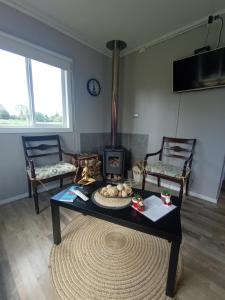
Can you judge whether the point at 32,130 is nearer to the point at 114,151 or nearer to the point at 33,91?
the point at 33,91

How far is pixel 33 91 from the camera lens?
213 centimetres

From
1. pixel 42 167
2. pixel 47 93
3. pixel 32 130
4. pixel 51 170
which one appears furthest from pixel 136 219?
pixel 47 93

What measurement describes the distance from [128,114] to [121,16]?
151 cm

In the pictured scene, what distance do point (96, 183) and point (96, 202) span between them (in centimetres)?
36

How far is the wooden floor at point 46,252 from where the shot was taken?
3.26 ft

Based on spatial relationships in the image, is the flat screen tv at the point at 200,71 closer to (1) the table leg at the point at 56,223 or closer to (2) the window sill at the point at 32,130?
(2) the window sill at the point at 32,130

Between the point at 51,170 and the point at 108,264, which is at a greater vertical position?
the point at 51,170

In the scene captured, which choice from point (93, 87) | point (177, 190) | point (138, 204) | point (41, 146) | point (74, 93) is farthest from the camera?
point (93, 87)

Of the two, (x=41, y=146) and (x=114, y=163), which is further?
(x=114, y=163)

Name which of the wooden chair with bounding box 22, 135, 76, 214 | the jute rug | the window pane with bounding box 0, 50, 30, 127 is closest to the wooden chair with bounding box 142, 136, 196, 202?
→ the jute rug

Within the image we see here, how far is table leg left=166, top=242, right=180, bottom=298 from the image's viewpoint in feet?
2.96

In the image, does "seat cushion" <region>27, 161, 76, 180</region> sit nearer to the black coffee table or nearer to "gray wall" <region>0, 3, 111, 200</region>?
"gray wall" <region>0, 3, 111, 200</region>

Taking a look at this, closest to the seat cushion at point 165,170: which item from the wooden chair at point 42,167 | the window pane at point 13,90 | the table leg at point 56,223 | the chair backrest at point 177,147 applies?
the chair backrest at point 177,147

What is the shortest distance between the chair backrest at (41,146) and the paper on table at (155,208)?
64.6 inches
